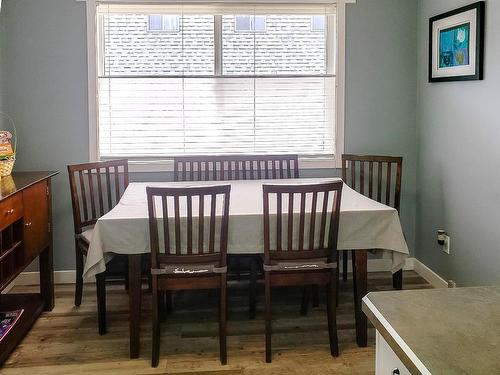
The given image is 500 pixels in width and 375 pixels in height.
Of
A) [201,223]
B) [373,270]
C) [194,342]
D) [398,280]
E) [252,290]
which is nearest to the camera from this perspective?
[201,223]

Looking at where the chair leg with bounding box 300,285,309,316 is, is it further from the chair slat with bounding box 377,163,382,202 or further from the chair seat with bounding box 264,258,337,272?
the chair slat with bounding box 377,163,382,202

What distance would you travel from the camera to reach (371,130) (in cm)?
433

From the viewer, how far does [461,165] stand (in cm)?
364

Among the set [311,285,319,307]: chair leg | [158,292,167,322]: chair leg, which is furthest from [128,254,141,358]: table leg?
[311,285,319,307]: chair leg

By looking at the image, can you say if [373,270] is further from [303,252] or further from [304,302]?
[303,252]

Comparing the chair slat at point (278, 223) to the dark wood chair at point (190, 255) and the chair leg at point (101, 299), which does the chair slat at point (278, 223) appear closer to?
the dark wood chair at point (190, 255)

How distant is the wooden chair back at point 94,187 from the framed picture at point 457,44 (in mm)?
2263

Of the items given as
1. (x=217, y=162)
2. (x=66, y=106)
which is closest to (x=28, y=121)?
(x=66, y=106)

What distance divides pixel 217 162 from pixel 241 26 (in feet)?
3.41

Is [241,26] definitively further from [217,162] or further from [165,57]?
[217,162]

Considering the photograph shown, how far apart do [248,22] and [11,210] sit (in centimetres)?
222

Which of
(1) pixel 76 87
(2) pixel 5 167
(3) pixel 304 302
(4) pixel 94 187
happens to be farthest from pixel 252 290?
(1) pixel 76 87

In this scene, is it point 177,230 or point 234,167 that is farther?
point 234,167

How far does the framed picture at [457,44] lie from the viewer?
3338 millimetres
